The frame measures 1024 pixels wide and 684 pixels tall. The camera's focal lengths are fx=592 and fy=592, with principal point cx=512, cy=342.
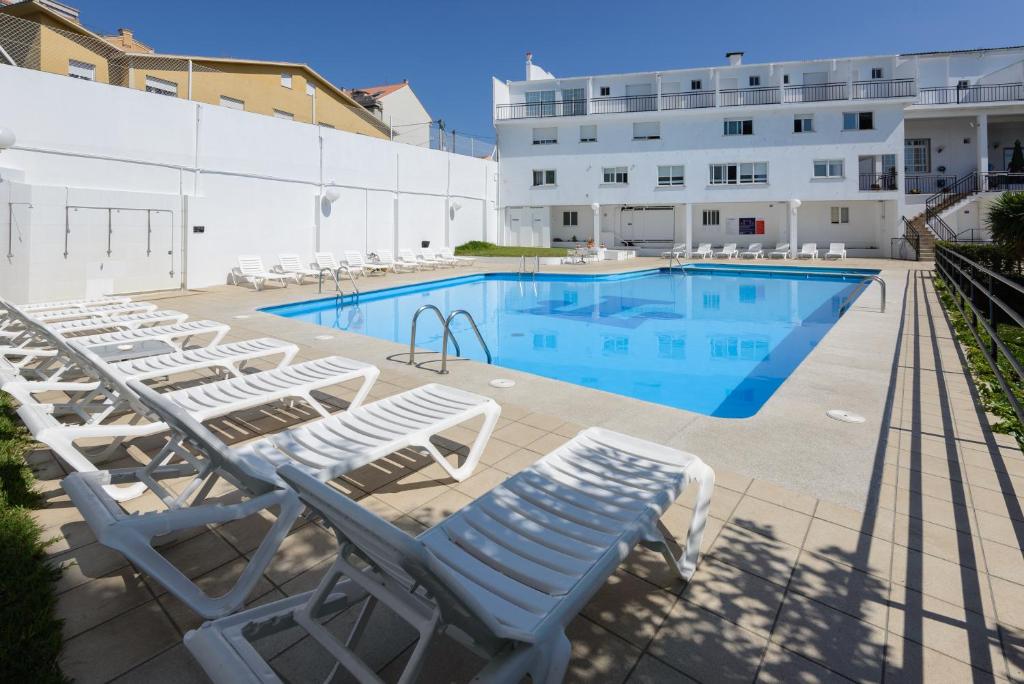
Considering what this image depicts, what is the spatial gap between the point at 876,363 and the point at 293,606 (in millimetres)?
6880

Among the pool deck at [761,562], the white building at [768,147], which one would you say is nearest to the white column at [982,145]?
the white building at [768,147]

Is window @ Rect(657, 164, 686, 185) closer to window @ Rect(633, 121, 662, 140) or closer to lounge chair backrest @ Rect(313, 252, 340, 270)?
window @ Rect(633, 121, 662, 140)

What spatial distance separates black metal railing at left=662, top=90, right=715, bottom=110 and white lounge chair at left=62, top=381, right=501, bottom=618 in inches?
1107

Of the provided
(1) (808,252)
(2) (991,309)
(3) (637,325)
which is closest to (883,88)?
(1) (808,252)

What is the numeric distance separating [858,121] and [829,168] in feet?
7.70

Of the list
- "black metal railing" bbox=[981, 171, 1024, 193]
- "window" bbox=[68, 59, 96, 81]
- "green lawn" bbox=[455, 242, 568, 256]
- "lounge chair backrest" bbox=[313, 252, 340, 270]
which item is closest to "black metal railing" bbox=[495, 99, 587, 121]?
"green lawn" bbox=[455, 242, 568, 256]

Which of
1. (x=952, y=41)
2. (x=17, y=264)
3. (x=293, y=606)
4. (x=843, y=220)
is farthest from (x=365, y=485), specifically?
(x=952, y=41)

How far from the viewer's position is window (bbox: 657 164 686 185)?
28375mm

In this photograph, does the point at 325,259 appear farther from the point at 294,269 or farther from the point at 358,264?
the point at 294,269

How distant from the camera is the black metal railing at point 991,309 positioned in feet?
Answer: 12.3

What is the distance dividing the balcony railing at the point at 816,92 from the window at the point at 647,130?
5.89 metres

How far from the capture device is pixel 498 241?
29.3 m

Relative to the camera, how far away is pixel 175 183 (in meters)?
14.9

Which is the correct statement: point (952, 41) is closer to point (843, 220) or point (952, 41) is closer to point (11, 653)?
point (843, 220)
